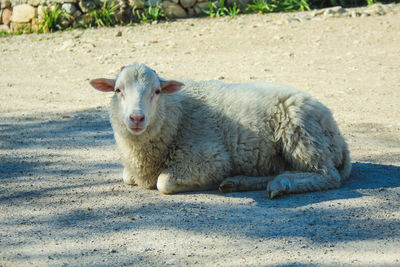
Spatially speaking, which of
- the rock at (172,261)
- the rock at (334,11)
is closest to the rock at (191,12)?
the rock at (334,11)

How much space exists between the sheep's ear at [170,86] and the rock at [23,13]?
9.15 m

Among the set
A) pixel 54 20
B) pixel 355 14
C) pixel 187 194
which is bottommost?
pixel 187 194

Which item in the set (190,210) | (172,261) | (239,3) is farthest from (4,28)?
(172,261)

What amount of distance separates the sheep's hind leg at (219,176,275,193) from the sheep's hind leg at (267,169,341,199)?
0.57 feet

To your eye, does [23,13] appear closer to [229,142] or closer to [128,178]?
[128,178]

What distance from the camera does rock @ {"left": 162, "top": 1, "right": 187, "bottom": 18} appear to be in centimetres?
1299

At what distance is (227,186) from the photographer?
14.8 feet

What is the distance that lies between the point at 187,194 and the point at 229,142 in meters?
0.61

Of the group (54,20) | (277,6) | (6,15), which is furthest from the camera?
(277,6)

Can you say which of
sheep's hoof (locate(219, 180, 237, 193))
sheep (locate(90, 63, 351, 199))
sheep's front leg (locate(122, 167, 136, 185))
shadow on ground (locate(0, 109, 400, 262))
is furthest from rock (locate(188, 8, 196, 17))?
sheep's hoof (locate(219, 180, 237, 193))

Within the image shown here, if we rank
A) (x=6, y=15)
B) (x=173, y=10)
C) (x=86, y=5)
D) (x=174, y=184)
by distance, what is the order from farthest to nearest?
(x=173, y=10) → (x=6, y=15) → (x=86, y=5) → (x=174, y=184)

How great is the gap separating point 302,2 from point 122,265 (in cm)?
1146

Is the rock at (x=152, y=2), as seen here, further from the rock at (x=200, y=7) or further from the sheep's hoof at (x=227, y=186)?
the sheep's hoof at (x=227, y=186)

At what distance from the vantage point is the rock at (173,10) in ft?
42.6
